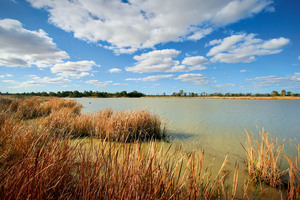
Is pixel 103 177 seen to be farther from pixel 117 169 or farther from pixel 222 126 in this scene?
pixel 222 126

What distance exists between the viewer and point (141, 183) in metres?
1.43

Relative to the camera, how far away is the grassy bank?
4.38 feet

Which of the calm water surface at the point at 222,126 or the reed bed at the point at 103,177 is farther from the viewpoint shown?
the calm water surface at the point at 222,126

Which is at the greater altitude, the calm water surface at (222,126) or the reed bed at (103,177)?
the reed bed at (103,177)

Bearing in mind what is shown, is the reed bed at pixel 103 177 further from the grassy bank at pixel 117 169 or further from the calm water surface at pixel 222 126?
the calm water surface at pixel 222 126

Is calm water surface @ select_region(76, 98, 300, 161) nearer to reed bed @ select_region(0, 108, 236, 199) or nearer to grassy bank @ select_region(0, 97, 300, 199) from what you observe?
grassy bank @ select_region(0, 97, 300, 199)

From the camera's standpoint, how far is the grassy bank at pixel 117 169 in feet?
4.38

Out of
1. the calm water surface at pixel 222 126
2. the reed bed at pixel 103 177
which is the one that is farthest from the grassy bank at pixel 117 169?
the calm water surface at pixel 222 126

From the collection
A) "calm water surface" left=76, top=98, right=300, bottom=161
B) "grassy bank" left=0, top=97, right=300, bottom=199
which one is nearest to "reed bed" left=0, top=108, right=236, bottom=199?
"grassy bank" left=0, top=97, right=300, bottom=199

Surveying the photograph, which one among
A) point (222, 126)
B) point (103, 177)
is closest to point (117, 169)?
point (103, 177)

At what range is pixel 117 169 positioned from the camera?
1540 millimetres

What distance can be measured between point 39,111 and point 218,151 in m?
11.2

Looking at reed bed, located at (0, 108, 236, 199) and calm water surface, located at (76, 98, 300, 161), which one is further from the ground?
reed bed, located at (0, 108, 236, 199)

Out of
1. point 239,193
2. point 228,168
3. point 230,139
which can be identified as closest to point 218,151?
point 228,168
